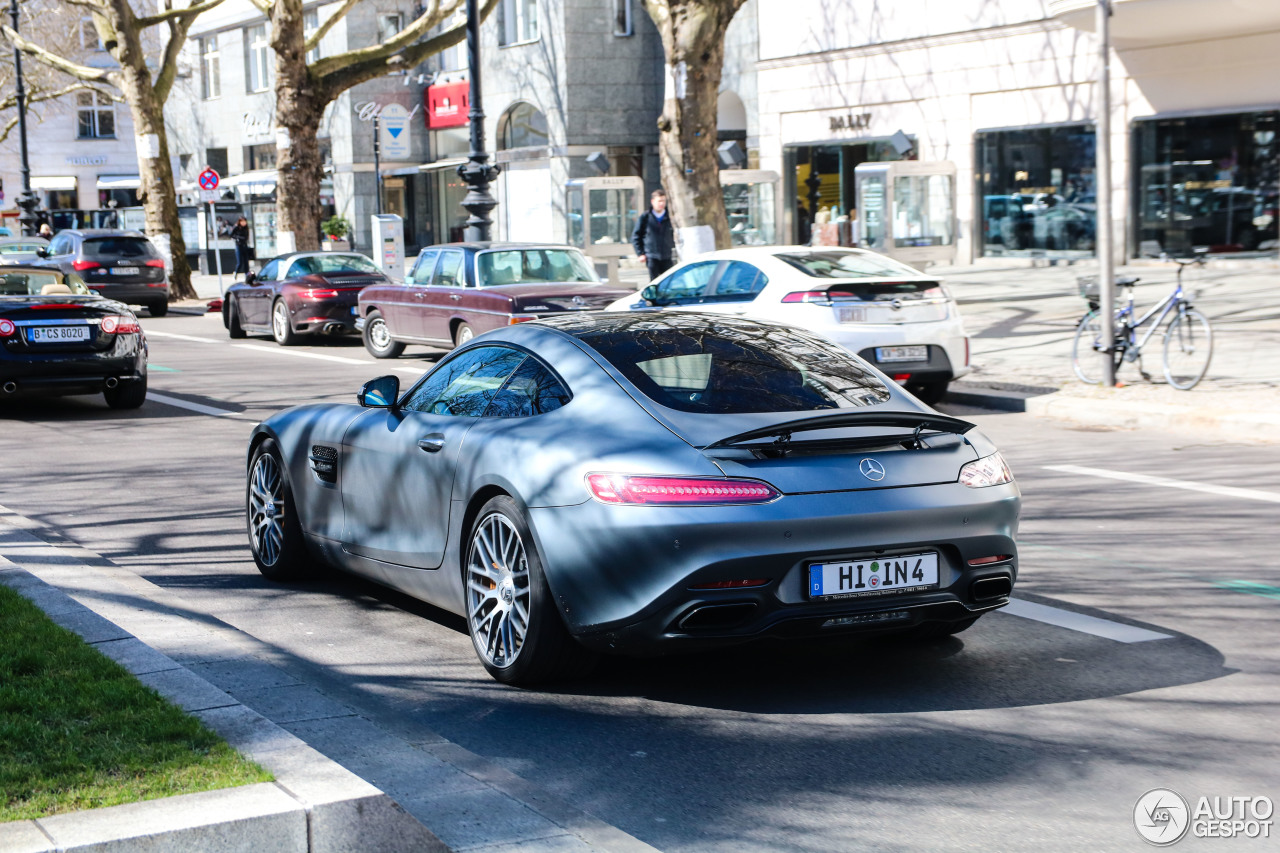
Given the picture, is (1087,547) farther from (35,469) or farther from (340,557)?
(35,469)

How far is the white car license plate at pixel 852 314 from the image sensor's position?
13352 mm

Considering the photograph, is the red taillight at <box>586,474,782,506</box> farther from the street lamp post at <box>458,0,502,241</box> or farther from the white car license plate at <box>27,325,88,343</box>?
the street lamp post at <box>458,0,502,241</box>

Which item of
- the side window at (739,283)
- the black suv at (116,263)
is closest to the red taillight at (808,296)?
the side window at (739,283)

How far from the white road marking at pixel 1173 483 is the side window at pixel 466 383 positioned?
517 cm

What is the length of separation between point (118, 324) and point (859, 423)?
35.7 feet

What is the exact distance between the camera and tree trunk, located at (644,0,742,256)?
21.9 metres

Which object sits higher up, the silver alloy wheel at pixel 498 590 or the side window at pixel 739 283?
the side window at pixel 739 283

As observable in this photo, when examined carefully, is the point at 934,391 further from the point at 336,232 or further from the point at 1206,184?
the point at 336,232

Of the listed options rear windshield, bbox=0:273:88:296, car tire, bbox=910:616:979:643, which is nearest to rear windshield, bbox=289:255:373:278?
rear windshield, bbox=0:273:88:296

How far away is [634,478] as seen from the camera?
5117mm

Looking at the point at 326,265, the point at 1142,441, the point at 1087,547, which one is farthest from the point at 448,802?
the point at 326,265

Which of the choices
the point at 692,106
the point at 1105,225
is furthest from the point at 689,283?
the point at 692,106

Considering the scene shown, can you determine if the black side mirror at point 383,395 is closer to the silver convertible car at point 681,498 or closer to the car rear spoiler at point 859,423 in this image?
the silver convertible car at point 681,498

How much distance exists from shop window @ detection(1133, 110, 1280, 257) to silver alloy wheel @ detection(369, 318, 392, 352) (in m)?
15.2
